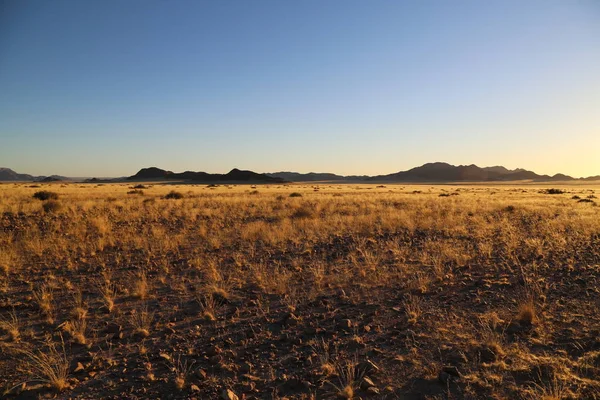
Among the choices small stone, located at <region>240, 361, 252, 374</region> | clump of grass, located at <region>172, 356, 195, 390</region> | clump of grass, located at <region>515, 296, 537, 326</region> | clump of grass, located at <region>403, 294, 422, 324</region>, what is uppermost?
clump of grass, located at <region>515, 296, 537, 326</region>

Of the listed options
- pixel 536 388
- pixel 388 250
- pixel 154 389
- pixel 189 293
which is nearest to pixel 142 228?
pixel 189 293

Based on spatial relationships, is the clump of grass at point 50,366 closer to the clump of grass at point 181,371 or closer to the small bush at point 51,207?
the clump of grass at point 181,371

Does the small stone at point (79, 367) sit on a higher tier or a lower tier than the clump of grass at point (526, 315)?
lower

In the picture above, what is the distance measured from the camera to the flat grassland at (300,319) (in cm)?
348

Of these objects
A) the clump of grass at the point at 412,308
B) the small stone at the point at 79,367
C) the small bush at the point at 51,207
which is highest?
the small bush at the point at 51,207

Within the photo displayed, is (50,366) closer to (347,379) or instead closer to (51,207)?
(347,379)

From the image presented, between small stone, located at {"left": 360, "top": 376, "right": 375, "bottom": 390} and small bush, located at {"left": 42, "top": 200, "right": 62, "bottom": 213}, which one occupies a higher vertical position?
small bush, located at {"left": 42, "top": 200, "right": 62, "bottom": 213}

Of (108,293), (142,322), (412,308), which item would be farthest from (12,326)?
(412,308)

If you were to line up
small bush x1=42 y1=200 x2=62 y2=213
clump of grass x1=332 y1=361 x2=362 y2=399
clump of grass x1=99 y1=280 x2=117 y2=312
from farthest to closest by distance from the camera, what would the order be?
small bush x1=42 y1=200 x2=62 y2=213
clump of grass x1=99 y1=280 x2=117 y2=312
clump of grass x1=332 y1=361 x2=362 y2=399

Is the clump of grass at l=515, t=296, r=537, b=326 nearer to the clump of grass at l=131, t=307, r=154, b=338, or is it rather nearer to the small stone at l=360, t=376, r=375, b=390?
the small stone at l=360, t=376, r=375, b=390

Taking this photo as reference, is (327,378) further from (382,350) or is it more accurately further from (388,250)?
(388,250)

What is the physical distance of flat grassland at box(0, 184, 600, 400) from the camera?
11.4ft

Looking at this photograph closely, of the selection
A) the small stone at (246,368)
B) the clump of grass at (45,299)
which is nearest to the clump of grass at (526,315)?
the small stone at (246,368)

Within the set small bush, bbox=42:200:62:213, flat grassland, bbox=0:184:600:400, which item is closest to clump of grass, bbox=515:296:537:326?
flat grassland, bbox=0:184:600:400
